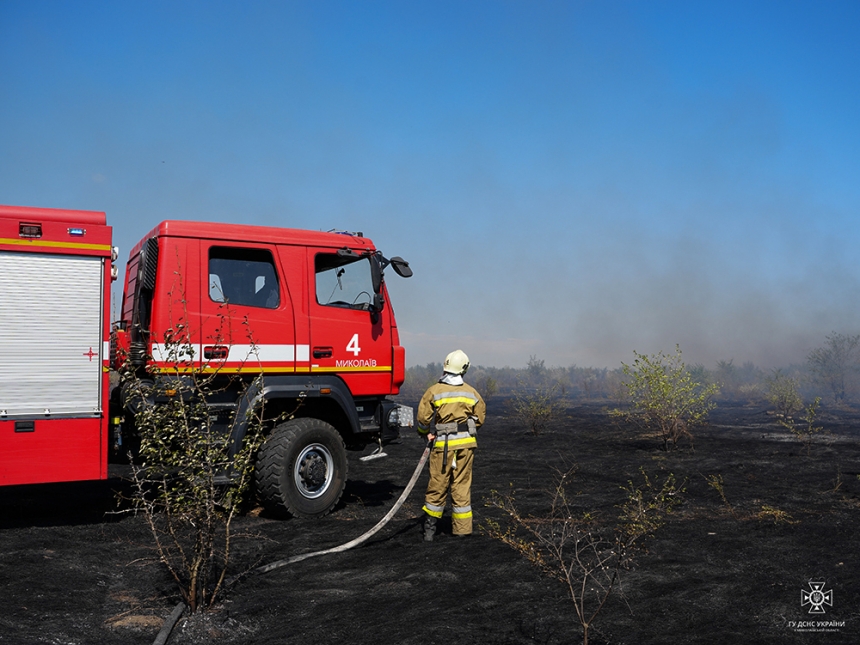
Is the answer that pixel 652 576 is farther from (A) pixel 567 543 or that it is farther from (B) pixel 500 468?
(B) pixel 500 468

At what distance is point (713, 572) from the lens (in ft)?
18.7

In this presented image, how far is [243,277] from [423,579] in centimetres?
390

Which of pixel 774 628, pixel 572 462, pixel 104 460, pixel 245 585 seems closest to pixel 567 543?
pixel 774 628

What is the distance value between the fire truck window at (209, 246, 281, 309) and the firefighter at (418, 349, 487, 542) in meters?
2.11

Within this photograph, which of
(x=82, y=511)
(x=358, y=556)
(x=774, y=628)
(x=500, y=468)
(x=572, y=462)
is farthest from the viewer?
(x=572, y=462)

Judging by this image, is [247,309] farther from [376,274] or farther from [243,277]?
[376,274]

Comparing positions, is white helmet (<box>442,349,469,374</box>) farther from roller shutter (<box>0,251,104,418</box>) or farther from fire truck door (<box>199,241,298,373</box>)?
roller shutter (<box>0,251,104,418</box>)

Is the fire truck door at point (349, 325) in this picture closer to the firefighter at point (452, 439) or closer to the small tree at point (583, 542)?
the firefighter at point (452, 439)

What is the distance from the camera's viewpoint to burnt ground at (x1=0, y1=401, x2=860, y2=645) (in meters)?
4.50

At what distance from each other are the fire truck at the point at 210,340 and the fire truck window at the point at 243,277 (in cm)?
1

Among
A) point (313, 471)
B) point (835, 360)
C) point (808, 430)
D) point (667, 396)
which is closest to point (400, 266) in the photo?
point (313, 471)

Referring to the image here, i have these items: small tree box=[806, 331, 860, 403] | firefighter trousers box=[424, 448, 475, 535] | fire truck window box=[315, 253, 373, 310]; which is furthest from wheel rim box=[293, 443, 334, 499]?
small tree box=[806, 331, 860, 403]

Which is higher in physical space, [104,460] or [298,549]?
[104,460]

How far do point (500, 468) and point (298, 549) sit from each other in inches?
236
